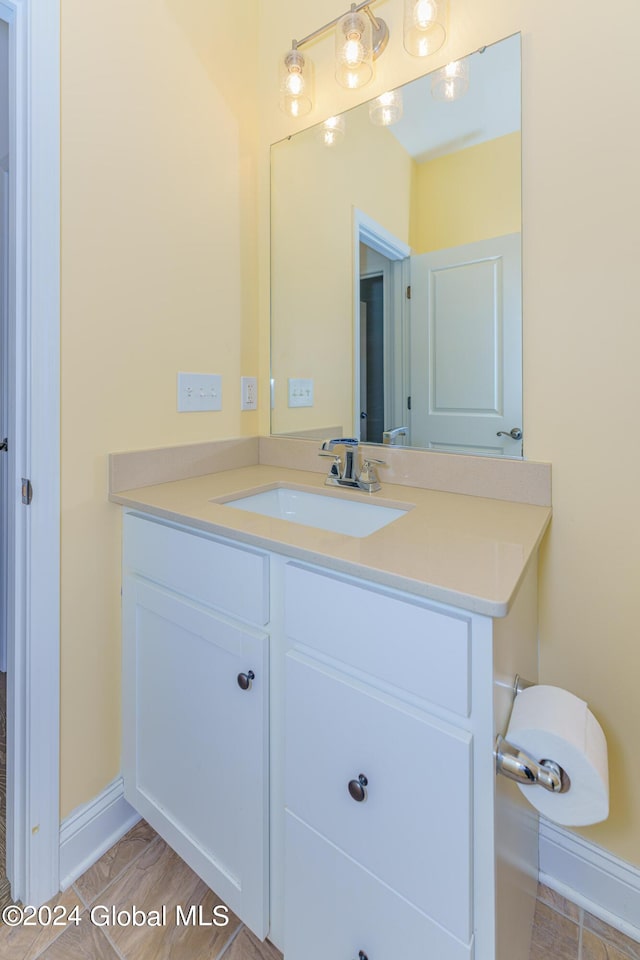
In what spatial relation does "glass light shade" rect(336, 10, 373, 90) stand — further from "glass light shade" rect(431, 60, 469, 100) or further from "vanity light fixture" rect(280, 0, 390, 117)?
"glass light shade" rect(431, 60, 469, 100)

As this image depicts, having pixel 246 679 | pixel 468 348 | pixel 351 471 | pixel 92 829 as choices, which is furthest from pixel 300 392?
pixel 92 829

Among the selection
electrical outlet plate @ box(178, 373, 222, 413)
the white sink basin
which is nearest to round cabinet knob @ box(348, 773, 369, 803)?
the white sink basin

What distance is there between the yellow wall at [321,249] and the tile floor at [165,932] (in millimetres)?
1239

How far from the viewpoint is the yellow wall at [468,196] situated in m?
1.07

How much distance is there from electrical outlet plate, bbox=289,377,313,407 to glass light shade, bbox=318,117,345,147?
715 mm

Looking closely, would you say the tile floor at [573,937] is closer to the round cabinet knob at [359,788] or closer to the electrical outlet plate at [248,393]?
the round cabinet knob at [359,788]

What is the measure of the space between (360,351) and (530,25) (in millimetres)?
803

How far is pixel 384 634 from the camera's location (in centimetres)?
69

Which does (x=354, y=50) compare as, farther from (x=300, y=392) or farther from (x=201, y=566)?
(x=201, y=566)

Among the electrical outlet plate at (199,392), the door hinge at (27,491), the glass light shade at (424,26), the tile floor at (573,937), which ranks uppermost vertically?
the glass light shade at (424,26)

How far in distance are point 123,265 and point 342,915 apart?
4.68 feet

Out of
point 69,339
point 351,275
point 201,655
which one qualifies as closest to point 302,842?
point 201,655

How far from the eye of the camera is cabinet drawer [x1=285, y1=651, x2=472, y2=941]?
63 cm

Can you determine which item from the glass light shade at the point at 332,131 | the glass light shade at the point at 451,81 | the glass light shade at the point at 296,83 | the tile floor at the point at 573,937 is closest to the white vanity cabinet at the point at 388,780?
the tile floor at the point at 573,937
